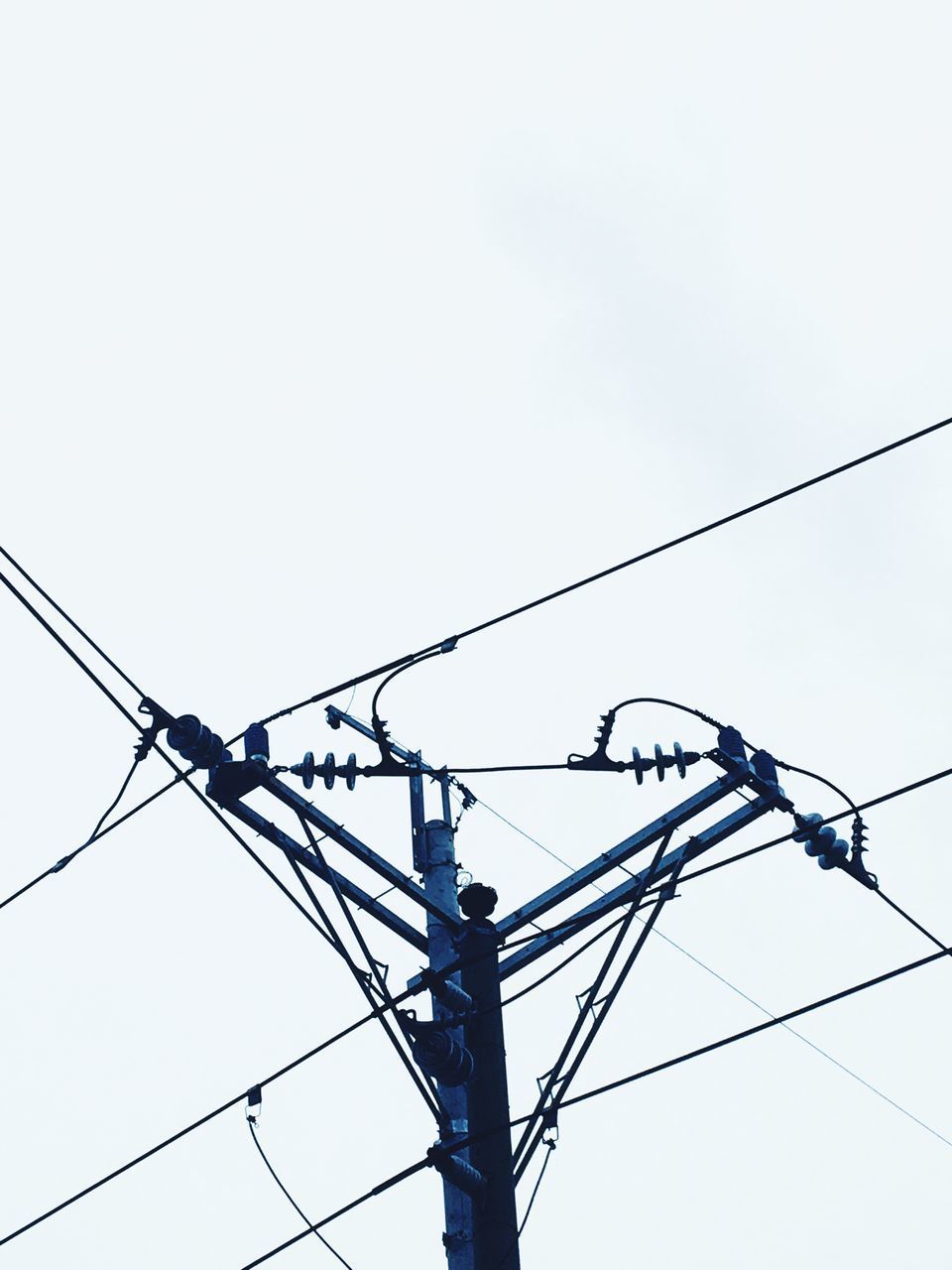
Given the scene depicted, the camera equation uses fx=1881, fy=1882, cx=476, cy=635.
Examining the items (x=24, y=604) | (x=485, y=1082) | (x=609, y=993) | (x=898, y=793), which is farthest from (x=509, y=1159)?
(x=24, y=604)

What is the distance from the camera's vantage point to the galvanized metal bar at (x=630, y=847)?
1089cm

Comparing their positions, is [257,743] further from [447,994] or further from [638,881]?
[638,881]

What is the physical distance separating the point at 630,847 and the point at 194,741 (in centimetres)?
259

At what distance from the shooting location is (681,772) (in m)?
11.2

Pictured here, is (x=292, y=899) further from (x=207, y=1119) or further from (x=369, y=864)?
(x=207, y=1119)

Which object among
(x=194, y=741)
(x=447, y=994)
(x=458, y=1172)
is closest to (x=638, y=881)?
(x=447, y=994)

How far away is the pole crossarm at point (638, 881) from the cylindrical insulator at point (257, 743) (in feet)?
6.03

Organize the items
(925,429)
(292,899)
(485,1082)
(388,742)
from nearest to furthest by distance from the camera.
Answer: (925,429) → (485,1082) → (292,899) → (388,742)

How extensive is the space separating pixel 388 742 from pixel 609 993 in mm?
2444

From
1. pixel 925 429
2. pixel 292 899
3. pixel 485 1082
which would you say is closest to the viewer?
pixel 925 429

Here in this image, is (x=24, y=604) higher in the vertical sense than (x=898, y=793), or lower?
higher

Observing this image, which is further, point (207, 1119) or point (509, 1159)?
point (207, 1119)

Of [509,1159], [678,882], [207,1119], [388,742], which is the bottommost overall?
[509,1159]

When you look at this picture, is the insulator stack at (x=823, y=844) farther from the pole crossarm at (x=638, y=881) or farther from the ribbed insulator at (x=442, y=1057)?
the ribbed insulator at (x=442, y=1057)
